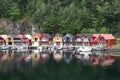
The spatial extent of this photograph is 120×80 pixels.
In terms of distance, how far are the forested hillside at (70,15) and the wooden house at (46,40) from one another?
285 cm

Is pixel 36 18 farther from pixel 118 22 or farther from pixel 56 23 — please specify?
pixel 118 22

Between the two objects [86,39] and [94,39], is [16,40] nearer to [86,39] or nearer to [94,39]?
[86,39]

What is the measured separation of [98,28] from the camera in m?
107

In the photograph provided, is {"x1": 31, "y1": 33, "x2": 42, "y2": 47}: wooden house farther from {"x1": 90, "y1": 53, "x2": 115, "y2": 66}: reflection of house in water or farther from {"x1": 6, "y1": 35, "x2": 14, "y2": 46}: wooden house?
{"x1": 90, "y1": 53, "x2": 115, "y2": 66}: reflection of house in water

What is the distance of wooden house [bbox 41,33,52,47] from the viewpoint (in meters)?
104

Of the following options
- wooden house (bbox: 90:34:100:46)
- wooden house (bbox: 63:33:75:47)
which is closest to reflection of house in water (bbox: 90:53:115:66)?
wooden house (bbox: 90:34:100:46)

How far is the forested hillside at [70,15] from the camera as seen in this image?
347 ft

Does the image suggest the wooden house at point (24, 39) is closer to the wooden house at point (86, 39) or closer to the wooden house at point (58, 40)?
the wooden house at point (58, 40)

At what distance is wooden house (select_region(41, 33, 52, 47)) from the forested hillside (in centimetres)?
285

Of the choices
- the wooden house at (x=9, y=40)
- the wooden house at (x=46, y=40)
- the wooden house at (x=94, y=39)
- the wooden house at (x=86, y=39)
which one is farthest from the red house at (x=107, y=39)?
the wooden house at (x=9, y=40)

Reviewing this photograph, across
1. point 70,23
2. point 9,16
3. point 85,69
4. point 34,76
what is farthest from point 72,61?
point 9,16

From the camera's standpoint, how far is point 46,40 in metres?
105

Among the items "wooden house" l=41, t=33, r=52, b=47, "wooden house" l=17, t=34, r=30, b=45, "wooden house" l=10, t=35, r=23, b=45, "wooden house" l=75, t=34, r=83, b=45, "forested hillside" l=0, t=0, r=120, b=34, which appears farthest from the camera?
"forested hillside" l=0, t=0, r=120, b=34

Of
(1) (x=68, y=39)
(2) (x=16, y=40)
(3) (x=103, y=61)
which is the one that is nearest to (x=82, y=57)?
(3) (x=103, y=61)
